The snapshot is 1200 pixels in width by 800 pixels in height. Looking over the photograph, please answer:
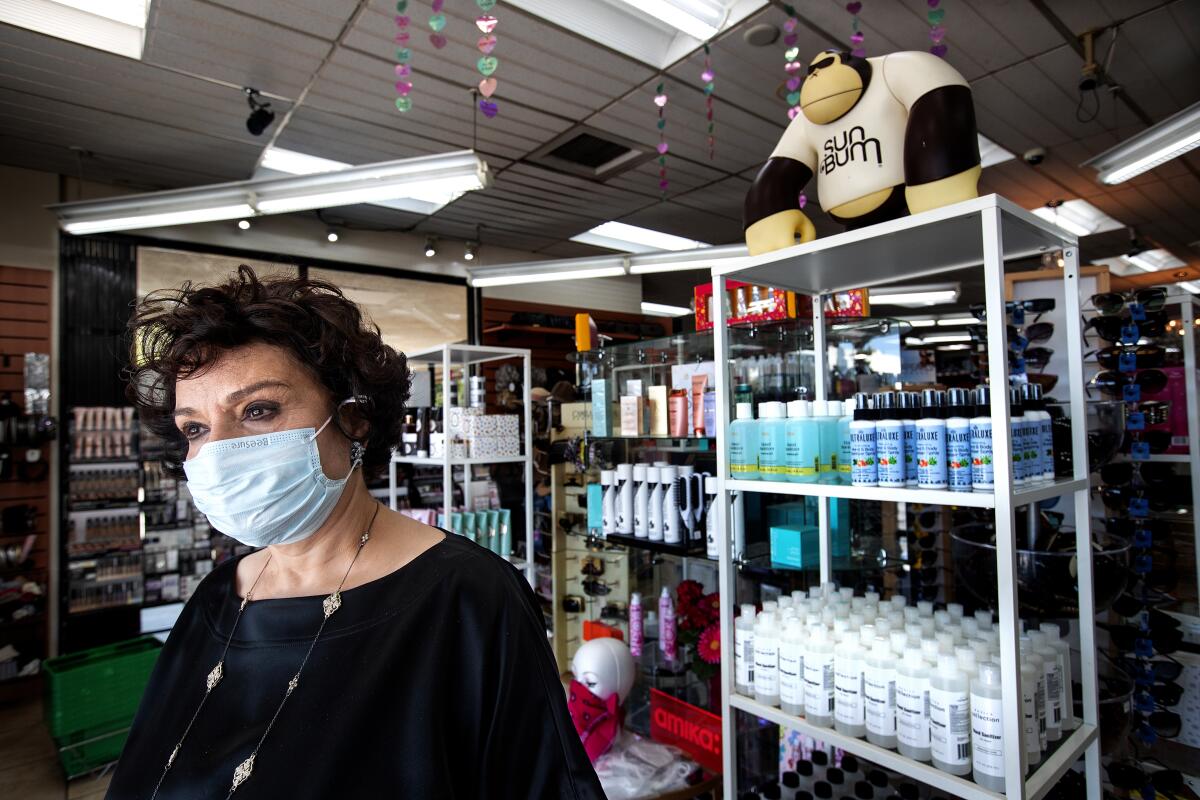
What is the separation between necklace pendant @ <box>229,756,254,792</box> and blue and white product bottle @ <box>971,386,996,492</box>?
4.59 ft

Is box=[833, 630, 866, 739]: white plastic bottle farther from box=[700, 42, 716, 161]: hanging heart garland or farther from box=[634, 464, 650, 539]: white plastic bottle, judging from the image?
box=[700, 42, 716, 161]: hanging heart garland

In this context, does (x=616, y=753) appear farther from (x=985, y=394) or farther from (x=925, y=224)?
(x=925, y=224)

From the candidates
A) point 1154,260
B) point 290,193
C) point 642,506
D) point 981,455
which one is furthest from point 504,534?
point 1154,260

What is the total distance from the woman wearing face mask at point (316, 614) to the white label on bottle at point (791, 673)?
0.78 metres

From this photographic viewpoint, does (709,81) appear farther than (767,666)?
Yes

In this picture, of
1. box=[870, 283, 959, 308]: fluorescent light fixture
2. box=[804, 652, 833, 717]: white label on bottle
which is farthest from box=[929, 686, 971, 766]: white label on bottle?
box=[870, 283, 959, 308]: fluorescent light fixture

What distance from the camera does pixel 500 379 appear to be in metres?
5.52

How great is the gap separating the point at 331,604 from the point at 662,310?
8.59 metres

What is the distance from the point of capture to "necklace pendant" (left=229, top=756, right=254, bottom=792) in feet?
3.27

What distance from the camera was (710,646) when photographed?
2670mm

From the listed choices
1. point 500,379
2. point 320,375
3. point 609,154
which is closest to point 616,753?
point 320,375

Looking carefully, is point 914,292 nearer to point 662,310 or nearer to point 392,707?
point 662,310

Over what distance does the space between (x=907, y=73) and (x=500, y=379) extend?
4339 mm

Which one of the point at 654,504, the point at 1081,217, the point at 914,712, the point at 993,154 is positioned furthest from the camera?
the point at 1081,217
